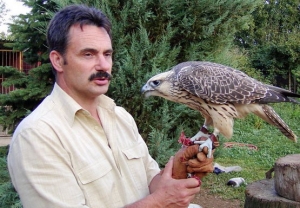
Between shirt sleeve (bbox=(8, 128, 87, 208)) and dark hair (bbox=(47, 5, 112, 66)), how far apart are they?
0.50 m

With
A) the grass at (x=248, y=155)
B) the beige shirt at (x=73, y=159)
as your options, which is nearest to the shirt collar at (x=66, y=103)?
the beige shirt at (x=73, y=159)

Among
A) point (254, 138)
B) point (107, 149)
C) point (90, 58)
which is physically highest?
point (90, 58)

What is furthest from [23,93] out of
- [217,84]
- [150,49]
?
[217,84]

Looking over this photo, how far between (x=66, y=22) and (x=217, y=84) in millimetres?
1290

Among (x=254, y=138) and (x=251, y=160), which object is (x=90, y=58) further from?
(x=254, y=138)

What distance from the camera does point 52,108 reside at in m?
1.87

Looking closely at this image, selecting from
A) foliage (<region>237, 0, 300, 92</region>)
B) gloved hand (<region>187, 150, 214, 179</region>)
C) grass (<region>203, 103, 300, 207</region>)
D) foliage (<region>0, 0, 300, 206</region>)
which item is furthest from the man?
foliage (<region>237, 0, 300, 92</region>)

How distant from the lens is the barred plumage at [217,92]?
2654 millimetres

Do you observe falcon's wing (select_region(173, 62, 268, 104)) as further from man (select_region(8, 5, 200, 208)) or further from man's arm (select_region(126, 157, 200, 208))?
man's arm (select_region(126, 157, 200, 208))

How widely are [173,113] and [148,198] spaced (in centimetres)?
245

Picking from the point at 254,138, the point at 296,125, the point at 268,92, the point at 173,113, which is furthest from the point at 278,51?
the point at 268,92

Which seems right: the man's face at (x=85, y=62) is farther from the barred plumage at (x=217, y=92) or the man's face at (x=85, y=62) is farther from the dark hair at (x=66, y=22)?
the barred plumage at (x=217, y=92)

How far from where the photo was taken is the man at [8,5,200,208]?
1653 mm

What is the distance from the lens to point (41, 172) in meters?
1.64
